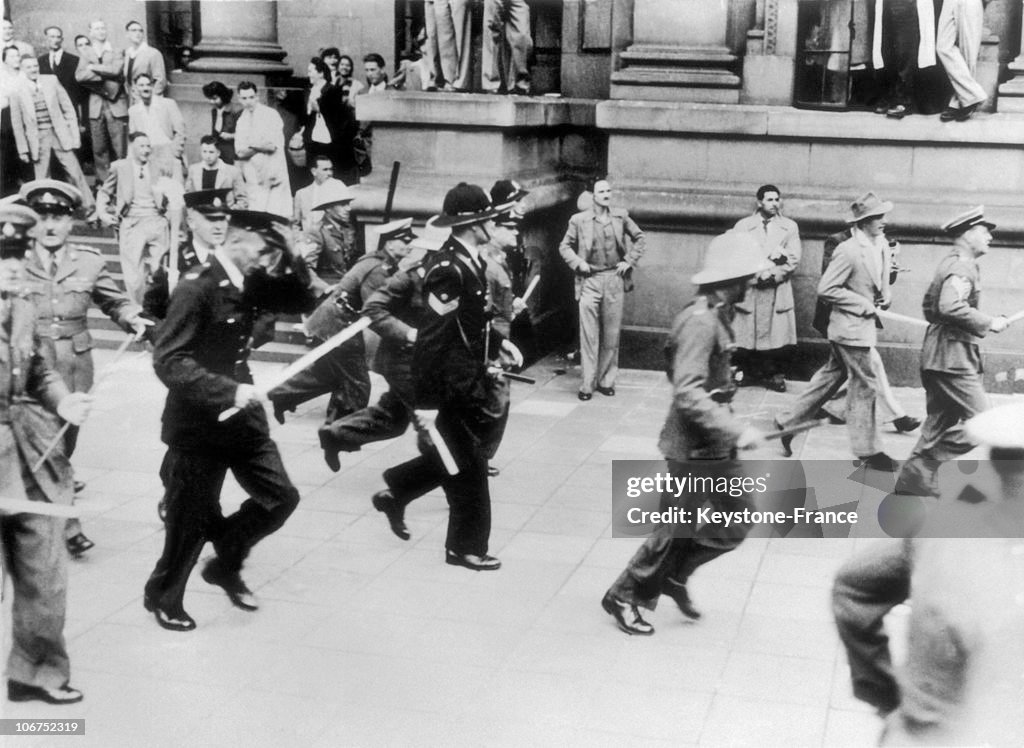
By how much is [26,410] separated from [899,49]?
8699 millimetres

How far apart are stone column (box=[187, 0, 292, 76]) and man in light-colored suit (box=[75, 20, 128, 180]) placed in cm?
88

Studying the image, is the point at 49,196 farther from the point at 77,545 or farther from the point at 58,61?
the point at 58,61

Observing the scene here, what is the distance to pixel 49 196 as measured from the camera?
6.63 metres

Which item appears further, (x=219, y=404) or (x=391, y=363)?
(x=391, y=363)

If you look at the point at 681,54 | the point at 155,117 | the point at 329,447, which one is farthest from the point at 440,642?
the point at 155,117

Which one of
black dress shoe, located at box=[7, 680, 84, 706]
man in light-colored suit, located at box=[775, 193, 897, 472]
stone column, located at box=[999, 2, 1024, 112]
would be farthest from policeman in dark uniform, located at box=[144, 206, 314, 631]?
stone column, located at box=[999, 2, 1024, 112]

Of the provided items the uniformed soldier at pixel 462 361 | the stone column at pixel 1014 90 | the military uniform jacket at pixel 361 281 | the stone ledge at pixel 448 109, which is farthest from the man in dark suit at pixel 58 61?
the stone column at pixel 1014 90

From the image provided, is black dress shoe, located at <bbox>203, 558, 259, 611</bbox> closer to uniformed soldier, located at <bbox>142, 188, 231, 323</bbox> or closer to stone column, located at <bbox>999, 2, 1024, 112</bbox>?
uniformed soldier, located at <bbox>142, 188, 231, 323</bbox>

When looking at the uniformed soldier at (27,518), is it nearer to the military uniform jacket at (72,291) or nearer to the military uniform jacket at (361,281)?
the military uniform jacket at (72,291)

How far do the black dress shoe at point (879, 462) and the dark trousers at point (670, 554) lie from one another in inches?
122

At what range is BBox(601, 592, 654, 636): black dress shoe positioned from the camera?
596 cm

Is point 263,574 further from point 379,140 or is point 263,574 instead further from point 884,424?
point 379,140

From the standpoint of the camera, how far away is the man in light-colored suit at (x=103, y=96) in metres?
14.3

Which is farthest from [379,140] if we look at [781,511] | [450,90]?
[781,511]
